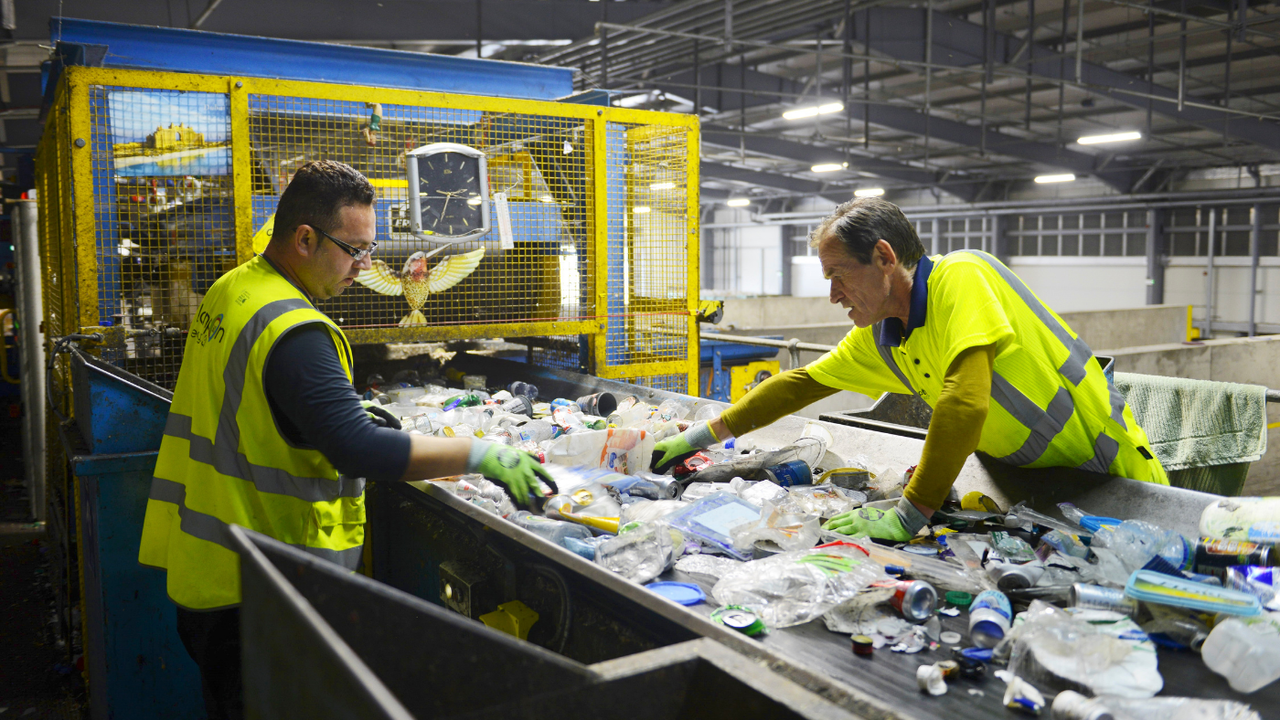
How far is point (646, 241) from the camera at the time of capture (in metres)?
4.31

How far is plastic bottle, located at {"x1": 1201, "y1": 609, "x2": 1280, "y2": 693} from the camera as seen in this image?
1.27 meters

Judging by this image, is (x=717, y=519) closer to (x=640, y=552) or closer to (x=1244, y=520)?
(x=640, y=552)

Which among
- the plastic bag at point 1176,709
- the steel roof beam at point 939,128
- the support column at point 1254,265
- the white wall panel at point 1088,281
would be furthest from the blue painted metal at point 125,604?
the white wall panel at point 1088,281

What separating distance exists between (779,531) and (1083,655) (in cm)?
76

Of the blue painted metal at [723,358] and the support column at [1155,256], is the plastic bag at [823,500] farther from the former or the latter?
the support column at [1155,256]

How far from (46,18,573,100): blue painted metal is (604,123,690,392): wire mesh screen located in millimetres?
823

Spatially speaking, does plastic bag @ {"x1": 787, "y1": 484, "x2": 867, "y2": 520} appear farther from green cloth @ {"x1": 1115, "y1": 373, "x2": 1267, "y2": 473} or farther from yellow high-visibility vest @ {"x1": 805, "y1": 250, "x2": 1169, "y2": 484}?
green cloth @ {"x1": 1115, "y1": 373, "x2": 1267, "y2": 473}

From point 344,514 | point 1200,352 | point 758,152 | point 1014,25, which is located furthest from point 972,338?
point 758,152

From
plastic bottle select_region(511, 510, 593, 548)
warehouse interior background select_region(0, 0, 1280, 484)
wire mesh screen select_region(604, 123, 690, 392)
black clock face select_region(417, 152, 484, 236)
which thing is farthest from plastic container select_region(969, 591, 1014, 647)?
warehouse interior background select_region(0, 0, 1280, 484)

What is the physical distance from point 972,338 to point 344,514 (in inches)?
58.4

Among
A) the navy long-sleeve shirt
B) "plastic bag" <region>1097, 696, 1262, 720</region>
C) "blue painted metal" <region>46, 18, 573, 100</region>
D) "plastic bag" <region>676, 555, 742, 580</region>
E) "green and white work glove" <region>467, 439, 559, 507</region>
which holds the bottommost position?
"plastic bag" <region>676, 555, 742, 580</region>

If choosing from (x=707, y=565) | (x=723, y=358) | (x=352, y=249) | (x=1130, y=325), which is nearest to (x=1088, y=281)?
(x=1130, y=325)

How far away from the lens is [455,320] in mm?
4164

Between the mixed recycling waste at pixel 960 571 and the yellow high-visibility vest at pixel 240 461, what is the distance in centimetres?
49
